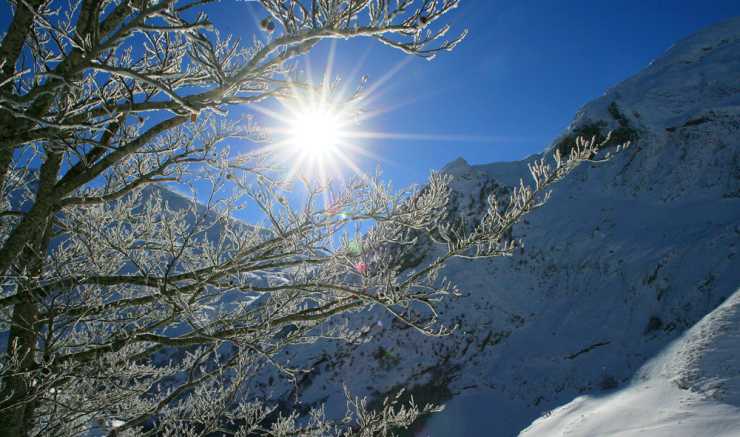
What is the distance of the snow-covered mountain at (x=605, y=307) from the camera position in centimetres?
667

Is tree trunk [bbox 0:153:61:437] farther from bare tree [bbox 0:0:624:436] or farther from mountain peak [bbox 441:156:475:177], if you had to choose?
mountain peak [bbox 441:156:475:177]

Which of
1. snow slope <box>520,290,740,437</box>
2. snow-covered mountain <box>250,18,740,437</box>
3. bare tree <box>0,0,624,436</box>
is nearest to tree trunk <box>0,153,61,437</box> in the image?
bare tree <box>0,0,624,436</box>

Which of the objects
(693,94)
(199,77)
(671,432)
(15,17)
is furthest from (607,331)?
(693,94)

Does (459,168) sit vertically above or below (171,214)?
above

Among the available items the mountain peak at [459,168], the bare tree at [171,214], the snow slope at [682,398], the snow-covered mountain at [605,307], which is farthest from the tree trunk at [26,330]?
the mountain peak at [459,168]

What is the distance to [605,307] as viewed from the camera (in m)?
13.0

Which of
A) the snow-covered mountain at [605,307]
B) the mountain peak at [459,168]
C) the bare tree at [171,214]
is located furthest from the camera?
the mountain peak at [459,168]

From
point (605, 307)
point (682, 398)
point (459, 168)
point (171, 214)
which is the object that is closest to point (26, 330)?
point (171, 214)

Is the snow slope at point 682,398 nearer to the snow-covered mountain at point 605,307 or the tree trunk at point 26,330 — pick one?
the snow-covered mountain at point 605,307

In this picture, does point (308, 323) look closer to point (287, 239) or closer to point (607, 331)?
point (287, 239)

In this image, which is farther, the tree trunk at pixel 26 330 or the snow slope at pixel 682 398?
the snow slope at pixel 682 398

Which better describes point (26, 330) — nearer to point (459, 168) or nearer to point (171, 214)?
point (171, 214)

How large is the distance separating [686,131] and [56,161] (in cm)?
2420

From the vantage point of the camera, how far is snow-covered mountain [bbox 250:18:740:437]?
6668 mm
